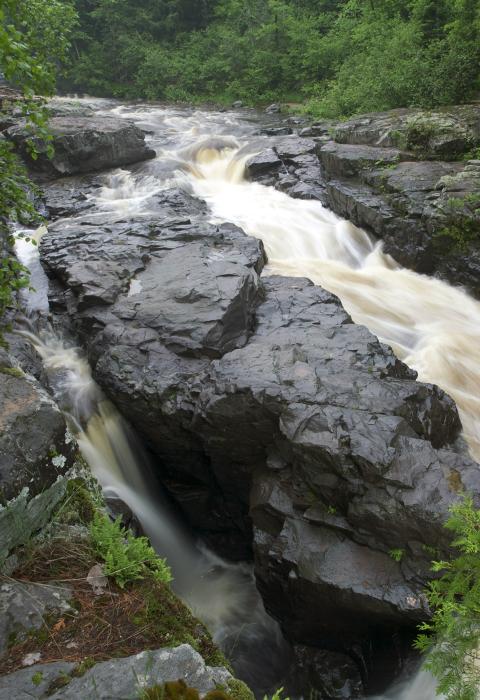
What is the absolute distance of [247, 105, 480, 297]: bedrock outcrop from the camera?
9492mm

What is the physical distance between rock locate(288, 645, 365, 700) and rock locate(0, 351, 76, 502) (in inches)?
131

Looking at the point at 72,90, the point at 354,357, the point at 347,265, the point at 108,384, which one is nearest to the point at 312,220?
the point at 347,265

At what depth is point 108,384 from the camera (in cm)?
633

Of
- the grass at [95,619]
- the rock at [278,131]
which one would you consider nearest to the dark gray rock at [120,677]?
the grass at [95,619]

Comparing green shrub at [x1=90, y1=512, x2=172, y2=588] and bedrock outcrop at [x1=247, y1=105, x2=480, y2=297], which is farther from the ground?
bedrock outcrop at [x1=247, y1=105, x2=480, y2=297]

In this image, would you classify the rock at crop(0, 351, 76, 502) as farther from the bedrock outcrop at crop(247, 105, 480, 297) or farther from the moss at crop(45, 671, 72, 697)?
the bedrock outcrop at crop(247, 105, 480, 297)

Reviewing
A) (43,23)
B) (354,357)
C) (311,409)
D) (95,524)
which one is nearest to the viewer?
(95,524)

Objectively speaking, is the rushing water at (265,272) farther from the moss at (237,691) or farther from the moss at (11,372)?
the moss at (11,372)

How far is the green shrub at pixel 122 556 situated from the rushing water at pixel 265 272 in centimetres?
248

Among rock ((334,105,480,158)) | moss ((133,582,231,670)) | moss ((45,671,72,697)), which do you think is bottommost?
moss ((133,582,231,670))

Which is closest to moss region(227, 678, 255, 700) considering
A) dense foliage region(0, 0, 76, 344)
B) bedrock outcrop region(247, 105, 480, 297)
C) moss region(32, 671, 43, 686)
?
moss region(32, 671, 43, 686)

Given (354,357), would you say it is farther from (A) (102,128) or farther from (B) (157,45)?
(B) (157,45)

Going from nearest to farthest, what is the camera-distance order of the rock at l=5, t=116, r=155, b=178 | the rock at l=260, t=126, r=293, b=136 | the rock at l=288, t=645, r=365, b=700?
the rock at l=288, t=645, r=365, b=700
the rock at l=5, t=116, r=155, b=178
the rock at l=260, t=126, r=293, b=136

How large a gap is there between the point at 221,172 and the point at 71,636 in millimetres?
13911
